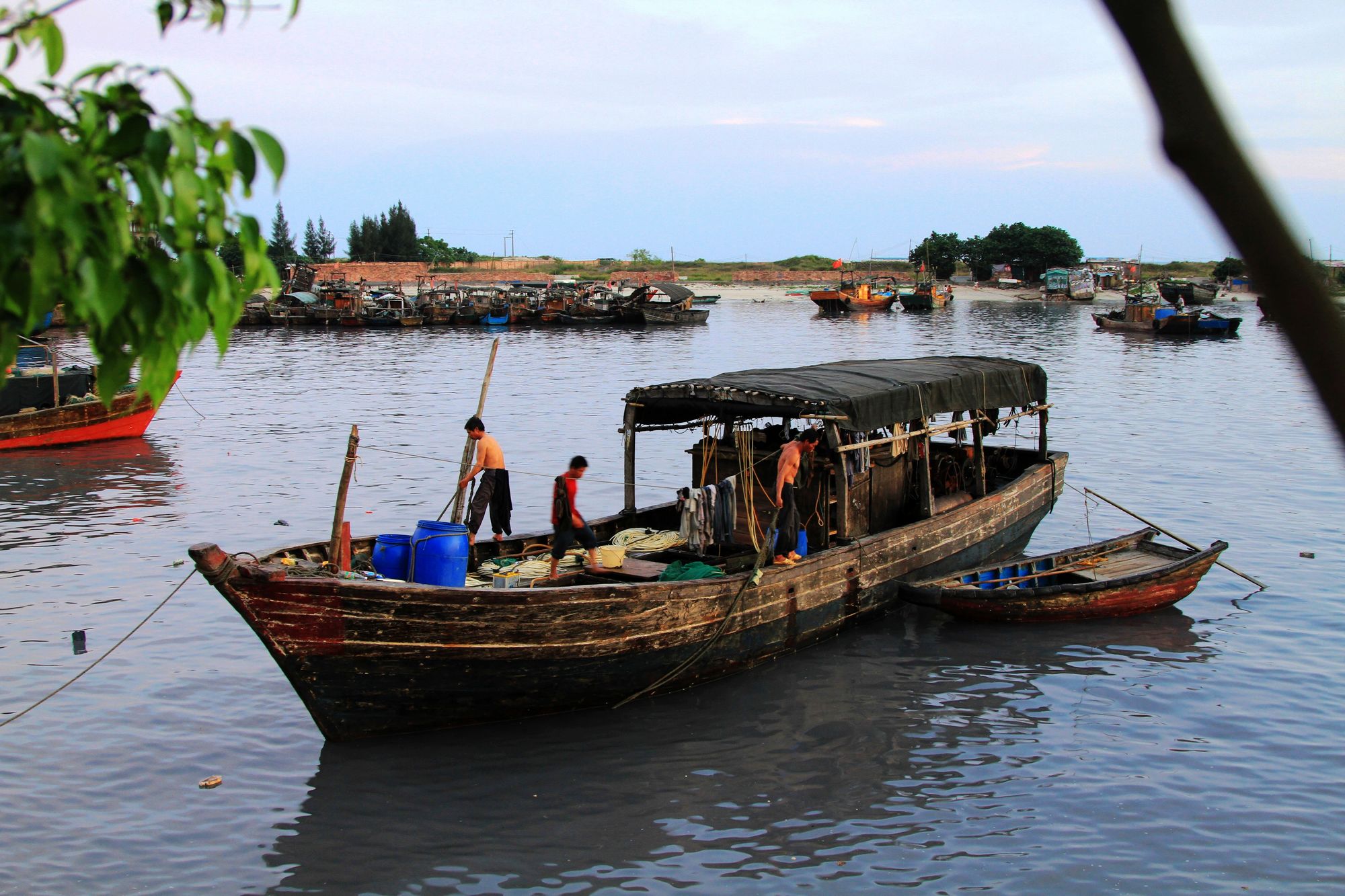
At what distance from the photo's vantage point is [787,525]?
10.5 m

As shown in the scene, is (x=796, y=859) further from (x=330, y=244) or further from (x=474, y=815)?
(x=330, y=244)

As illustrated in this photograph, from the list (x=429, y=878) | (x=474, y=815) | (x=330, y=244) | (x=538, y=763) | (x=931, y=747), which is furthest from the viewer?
(x=330, y=244)

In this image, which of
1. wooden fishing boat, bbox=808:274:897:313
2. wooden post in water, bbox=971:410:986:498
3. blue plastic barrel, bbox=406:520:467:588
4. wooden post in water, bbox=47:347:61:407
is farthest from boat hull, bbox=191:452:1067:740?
wooden fishing boat, bbox=808:274:897:313

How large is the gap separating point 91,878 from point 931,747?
20.4 feet

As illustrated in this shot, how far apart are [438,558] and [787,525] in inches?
127

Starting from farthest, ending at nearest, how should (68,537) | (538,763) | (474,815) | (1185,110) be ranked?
(68,537) < (538,763) < (474,815) < (1185,110)

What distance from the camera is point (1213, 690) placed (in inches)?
415

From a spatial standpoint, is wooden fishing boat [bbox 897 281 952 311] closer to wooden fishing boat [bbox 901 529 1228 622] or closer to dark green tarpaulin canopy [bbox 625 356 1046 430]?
dark green tarpaulin canopy [bbox 625 356 1046 430]

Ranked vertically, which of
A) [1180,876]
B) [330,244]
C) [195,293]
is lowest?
Answer: [1180,876]

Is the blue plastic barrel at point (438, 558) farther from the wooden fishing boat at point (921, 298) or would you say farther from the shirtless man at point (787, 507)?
the wooden fishing boat at point (921, 298)

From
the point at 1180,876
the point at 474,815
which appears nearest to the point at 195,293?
the point at 474,815

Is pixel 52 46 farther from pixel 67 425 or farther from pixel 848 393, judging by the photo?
pixel 67 425

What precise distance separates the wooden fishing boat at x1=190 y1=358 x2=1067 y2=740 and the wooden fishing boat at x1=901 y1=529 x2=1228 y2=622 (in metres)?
0.44

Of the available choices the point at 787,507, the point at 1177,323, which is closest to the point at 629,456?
the point at 787,507
